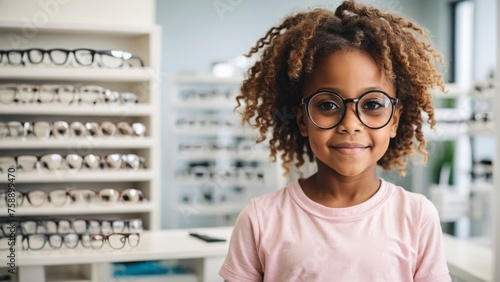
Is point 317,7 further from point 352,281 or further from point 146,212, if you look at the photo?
point 146,212

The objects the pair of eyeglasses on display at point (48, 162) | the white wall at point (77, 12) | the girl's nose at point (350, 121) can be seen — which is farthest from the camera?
the white wall at point (77, 12)

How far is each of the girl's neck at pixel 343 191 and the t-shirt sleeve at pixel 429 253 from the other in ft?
0.34

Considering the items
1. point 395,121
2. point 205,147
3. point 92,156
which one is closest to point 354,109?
point 395,121

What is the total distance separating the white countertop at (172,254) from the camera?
1942 millimetres

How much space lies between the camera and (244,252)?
4.01 feet

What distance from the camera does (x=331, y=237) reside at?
1.19 m

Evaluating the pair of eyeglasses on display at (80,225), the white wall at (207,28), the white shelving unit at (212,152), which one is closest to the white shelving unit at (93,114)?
the pair of eyeglasses on display at (80,225)

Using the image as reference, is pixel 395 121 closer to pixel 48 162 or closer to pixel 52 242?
pixel 52 242

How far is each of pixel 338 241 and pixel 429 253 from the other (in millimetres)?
161

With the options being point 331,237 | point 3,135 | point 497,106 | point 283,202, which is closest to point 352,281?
point 331,237

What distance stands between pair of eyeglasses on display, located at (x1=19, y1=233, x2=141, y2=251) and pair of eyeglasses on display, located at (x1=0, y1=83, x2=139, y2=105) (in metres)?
0.59

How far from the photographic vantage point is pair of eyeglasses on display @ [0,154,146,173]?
7.76 feet

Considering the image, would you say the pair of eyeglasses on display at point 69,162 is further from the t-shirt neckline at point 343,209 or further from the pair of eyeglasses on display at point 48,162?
the t-shirt neckline at point 343,209

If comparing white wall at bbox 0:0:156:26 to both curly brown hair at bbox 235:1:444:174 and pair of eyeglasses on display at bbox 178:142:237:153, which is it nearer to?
curly brown hair at bbox 235:1:444:174
